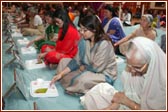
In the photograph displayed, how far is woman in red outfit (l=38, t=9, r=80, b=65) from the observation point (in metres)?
2.44

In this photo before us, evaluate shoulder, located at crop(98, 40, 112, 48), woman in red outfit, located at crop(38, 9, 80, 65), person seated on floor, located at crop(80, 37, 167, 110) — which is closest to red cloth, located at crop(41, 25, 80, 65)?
woman in red outfit, located at crop(38, 9, 80, 65)

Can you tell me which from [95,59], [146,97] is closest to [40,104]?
[95,59]

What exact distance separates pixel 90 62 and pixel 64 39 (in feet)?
2.07

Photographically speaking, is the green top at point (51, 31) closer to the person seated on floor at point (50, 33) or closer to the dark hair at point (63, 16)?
the person seated on floor at point (50, 33)

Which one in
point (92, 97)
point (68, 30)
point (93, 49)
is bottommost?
point (92, 97)

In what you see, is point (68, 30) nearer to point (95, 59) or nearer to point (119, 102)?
point (95, 59)

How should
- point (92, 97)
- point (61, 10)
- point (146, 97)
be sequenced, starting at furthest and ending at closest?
point (61, 10), point (92, 97), point (146, 97)

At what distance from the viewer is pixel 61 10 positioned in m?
2.41

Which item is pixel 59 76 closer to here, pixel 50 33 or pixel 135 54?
pixel 135 54

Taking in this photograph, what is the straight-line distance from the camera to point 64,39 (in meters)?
2.58

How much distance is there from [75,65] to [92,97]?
480 mm

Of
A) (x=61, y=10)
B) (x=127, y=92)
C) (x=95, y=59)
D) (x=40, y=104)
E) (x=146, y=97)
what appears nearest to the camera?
(x=146, y=97)

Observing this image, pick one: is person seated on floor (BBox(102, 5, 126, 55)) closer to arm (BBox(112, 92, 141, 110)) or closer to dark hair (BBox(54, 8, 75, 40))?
dark hair (BBox(54, 8, 75, 40))

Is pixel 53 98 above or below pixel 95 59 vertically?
below
